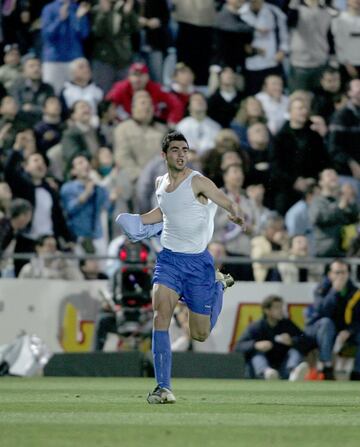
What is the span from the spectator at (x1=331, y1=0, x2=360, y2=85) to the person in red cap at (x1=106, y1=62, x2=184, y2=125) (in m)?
2.70

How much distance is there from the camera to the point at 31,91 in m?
20.8

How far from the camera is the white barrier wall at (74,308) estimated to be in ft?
59.4

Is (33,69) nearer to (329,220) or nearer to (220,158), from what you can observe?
(220,158)

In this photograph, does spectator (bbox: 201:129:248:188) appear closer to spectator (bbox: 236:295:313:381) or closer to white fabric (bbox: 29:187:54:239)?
white fabric (bbox: 29:187:54:239)

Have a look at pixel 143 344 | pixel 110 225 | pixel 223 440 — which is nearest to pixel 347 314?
pixel 143 344

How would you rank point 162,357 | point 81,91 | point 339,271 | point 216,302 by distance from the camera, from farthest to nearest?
point 81,91 < point 339,271 < point 216,302 < point 162,357

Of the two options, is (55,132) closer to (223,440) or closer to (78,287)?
(78,287)

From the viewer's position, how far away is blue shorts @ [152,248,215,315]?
1196 cm

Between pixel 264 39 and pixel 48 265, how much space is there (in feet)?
18.5

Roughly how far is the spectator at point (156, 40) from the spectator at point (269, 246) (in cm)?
353

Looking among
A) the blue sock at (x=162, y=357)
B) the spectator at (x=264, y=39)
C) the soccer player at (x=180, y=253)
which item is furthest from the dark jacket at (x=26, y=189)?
the blue sock at (x=162, y=357)

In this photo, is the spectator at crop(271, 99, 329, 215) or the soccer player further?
the spectator at crop(271, 99, 329, 215)

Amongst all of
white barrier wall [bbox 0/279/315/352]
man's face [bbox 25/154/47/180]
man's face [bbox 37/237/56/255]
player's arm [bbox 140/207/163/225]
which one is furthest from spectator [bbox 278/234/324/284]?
player's arm [bbox 140/207/163/225]

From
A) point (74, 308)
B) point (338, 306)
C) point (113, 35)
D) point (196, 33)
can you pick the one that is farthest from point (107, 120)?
point (338, 306)
